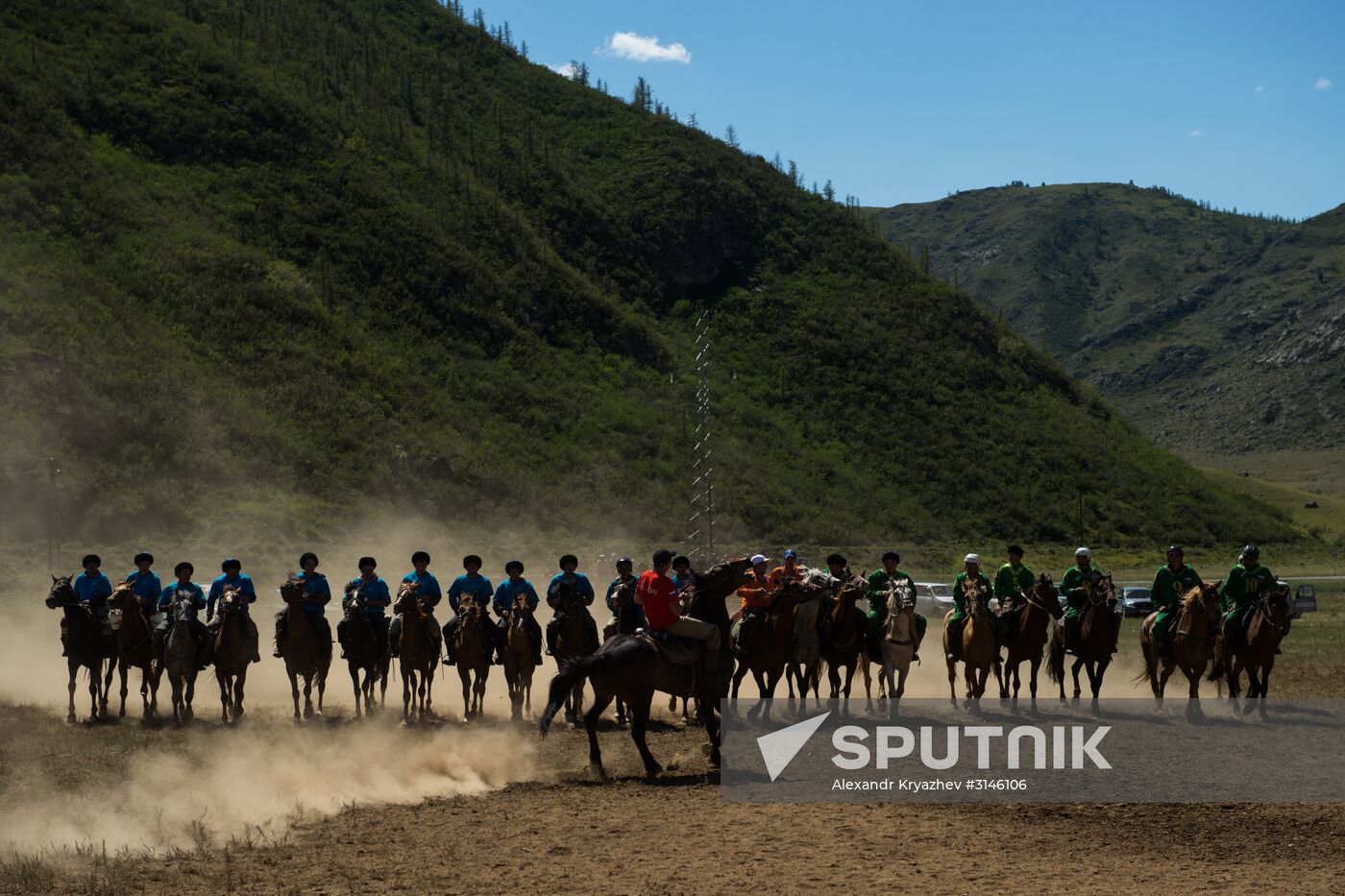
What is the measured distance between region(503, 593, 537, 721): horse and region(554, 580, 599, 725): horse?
74 centimetres

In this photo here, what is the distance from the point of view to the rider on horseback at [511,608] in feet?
74.1

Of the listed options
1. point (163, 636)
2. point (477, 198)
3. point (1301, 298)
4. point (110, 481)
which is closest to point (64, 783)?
point (163, 636)

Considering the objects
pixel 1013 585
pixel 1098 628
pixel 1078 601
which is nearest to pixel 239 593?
pixel 1013 585

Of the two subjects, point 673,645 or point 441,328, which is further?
point 441,328

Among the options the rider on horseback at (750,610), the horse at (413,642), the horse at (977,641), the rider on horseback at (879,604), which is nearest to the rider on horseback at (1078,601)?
the horse at (977,641)

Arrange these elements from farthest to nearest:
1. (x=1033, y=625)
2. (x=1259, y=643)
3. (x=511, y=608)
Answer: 1. (x=511, y=608)
2. (x=1033, y=625)
3. (x=1259, y=643)

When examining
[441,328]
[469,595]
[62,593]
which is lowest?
[469,595]

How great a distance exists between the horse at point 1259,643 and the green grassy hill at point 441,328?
44.6 metres

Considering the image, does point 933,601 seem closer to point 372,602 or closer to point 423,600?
point 423,600

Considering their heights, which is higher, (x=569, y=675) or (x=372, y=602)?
(x=372, y=602)

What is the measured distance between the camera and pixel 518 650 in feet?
73.5

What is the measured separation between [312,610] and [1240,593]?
15.9 m

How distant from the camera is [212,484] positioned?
59.7 metres

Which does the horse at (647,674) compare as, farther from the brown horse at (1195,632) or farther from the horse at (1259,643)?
the horse at (1259,643)
